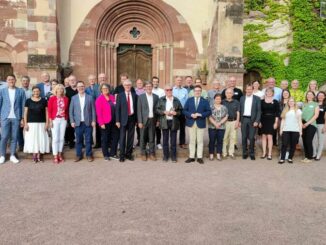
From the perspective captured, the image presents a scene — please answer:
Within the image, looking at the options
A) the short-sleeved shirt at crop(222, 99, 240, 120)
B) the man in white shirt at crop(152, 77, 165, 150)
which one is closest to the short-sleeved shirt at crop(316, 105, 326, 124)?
the short-sleeved shirt at crop(222, 99, 240, 120)

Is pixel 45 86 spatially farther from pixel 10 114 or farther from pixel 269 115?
pixel 269 115

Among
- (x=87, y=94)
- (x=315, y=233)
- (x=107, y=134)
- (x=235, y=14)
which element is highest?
(x=235, y=14)

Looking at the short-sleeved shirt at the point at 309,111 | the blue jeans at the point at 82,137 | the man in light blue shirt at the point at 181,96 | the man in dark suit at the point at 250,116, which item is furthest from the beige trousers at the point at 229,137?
the blue jeans at the point at 82,137

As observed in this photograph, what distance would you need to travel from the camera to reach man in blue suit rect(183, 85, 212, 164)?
7.87 meters

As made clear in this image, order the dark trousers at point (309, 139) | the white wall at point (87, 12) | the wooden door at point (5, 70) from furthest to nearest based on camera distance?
the wooden door at point (5, 70) → the white wall at point (87, 12) → the dark trousers at point (309, 139)

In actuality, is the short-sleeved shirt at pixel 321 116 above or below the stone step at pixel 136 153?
above

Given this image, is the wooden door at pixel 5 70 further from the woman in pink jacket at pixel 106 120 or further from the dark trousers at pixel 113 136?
the dark trousers at pixel 113 136

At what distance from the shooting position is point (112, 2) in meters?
14.3

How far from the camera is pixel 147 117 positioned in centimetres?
797

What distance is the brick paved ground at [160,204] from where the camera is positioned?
3939 millimetres

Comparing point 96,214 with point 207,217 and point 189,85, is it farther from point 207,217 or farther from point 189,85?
point 189,85

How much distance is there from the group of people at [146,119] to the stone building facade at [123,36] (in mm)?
5199

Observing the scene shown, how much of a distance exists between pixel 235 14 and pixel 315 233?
10.2m

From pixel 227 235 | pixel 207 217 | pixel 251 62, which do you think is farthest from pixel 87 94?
pixel 251 62
